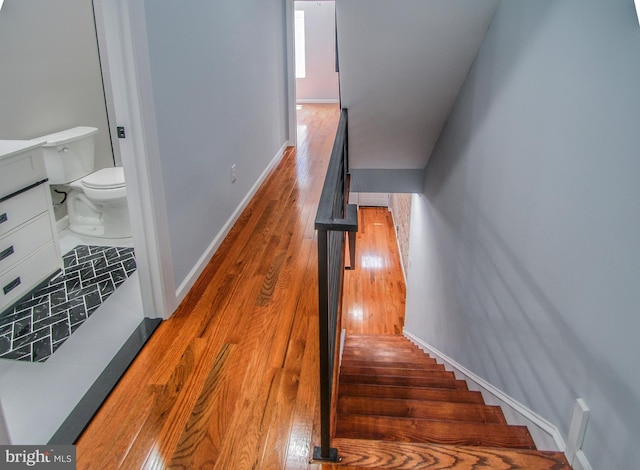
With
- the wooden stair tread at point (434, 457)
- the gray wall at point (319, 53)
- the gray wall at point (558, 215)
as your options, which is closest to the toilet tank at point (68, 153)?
the gray wall at point (558, 215)

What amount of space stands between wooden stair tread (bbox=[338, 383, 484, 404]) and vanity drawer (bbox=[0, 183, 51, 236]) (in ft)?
6.36

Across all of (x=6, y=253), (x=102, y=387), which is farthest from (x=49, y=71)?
(x=102, y=387)

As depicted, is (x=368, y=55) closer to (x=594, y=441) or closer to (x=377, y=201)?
(x=594, y=441)

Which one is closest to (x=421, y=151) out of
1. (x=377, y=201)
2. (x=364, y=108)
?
(x=364, y=108)

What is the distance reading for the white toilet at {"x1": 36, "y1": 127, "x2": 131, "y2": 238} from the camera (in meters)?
3.37

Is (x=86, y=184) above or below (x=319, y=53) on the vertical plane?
below

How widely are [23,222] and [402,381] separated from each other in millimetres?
2276

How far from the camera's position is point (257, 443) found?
1687 mm

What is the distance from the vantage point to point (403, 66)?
310cm

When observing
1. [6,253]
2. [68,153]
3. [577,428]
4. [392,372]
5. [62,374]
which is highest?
[68,153]

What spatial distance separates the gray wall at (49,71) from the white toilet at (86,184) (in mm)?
169

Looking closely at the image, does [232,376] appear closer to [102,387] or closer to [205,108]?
[102,387]

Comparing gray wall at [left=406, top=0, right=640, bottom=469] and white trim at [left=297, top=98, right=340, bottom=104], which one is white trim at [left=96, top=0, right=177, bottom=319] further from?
white trim at [left=297, top=98, right=340, bottom=104]

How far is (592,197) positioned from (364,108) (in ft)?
7.76
